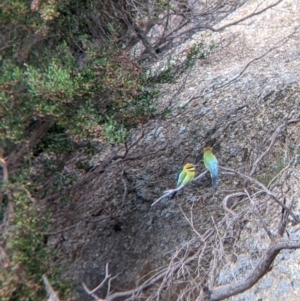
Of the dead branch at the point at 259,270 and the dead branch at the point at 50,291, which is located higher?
the dead branch at the point at 50,291

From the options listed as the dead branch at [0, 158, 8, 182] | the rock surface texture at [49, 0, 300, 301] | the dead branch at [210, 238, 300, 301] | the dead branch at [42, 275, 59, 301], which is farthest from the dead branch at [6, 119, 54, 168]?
the dead branch at [210, 238, 300, 301]

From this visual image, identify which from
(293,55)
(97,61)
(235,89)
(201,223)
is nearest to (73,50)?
(97,61)

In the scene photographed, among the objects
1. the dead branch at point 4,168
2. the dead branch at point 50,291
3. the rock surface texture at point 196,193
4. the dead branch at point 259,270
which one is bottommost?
the rock surface texture at point 196,193

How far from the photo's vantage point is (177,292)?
7719 millimetres

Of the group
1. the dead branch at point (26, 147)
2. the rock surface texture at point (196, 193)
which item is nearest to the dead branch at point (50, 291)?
the rock surface texture at point (196, 193)

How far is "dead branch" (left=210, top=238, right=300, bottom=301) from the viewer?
217 inches

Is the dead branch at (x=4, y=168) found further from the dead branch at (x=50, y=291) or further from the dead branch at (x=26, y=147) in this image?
the dead branch at (x=50, y=291)

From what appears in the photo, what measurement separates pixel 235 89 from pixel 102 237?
3.23m

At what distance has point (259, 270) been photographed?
19.3 ft

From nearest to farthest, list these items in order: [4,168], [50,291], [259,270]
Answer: [259,270], [50,291], [4,168]

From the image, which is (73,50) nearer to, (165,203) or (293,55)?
(165,203)

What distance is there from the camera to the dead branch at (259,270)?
217 inches

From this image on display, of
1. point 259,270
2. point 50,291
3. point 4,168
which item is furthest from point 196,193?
point 259,270

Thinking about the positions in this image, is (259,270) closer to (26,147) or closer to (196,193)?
(26,147)
